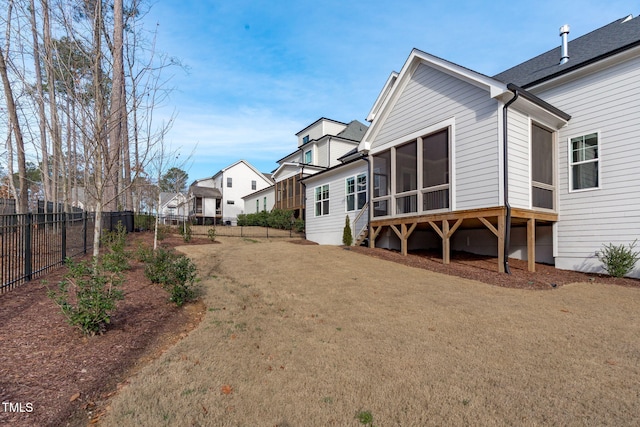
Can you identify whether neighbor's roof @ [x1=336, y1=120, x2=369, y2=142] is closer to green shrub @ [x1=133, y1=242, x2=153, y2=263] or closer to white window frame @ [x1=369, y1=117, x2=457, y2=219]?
white window frame @ [x1=369, y1=117, x2=457, y2=219]

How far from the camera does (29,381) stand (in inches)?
111

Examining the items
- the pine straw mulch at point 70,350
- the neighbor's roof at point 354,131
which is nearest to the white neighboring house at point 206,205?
the neighbor's roof at point 354,131

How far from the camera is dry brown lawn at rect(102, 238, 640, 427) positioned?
258cm

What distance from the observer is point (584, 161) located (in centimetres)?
920

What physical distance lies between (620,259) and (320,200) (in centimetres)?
1226

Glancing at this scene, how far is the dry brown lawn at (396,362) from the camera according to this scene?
2.58m

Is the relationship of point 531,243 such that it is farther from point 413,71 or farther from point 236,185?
point 236,185

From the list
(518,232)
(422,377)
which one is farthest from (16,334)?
(518,232)

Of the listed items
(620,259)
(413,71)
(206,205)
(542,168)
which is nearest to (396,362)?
(620,259)

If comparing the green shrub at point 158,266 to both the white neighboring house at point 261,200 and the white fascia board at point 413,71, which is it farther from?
the white neighboring house at point 261,200

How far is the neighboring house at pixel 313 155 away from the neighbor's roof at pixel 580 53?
1486 cm

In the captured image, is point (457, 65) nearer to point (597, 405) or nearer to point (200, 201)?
point (597, 405)

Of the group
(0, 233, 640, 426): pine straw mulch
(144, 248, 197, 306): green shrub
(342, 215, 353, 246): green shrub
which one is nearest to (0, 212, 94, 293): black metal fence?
(0, 233, 640, 426): pine straw mulch

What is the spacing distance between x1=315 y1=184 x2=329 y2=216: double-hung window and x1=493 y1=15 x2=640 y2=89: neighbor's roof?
9236 mm
